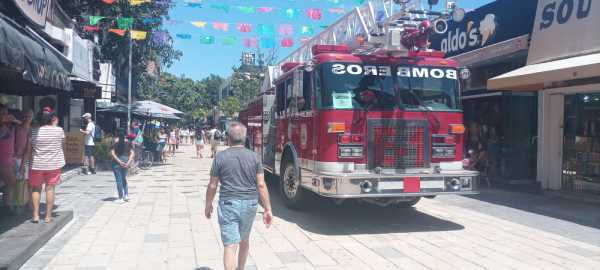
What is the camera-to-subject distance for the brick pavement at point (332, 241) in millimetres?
5684

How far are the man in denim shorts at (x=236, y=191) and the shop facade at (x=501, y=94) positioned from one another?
28.3 feet

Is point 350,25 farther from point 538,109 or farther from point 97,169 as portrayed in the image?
point 97,169

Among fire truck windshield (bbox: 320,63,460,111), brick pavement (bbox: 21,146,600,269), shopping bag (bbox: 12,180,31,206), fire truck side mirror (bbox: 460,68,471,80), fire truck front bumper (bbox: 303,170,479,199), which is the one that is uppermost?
fire truck side mirror (bbox: 460,68,471,80)

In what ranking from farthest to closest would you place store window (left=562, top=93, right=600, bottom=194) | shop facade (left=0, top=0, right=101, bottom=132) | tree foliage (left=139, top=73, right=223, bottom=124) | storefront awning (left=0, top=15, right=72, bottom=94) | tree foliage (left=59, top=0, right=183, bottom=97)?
tree foliage (left=139, top=73, right=223, bottom=124)
tree foliage (left=59, top=0, right=183, bottom=97)
store window (left=562, top=93, right=600, bottom=194)
shop facade (left=0, top=0, right=101, bottom=132)
storefront awning (left=0, top=15, right=72, bottom=94)

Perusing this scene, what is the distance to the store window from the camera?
34.6 feet

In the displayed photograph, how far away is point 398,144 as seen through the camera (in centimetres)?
730

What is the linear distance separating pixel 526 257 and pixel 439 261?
46.6 inches

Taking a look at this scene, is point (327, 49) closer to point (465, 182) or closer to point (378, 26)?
point (378, 26)

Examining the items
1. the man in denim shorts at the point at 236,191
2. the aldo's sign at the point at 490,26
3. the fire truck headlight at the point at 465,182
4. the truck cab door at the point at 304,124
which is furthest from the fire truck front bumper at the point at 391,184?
the aldo's sign at the point at 490,26

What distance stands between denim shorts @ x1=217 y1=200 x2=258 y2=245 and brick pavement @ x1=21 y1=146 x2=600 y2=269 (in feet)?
3.68

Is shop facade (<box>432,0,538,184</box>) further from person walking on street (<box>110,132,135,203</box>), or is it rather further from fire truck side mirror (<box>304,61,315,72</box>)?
person walking on street (<box>110,132,135,203</box>)

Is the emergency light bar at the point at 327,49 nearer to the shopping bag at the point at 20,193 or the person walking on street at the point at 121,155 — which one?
the person walking on street at the point at 121,155

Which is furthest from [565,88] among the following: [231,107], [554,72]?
[231,107]

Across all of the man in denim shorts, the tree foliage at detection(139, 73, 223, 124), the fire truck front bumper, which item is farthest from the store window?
the tree foliage at detection(139, 73, 223, 124)
